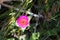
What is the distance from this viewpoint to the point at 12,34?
3.81 ft

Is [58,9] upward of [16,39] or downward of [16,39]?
upward

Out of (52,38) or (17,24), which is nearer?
(17,24)

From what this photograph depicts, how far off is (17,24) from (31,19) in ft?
0.57

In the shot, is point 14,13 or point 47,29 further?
point 47,29

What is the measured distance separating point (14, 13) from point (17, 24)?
7 cm

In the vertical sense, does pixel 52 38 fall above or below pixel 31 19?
below

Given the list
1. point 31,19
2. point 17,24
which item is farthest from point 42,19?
point 17,24

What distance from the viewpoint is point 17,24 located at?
1079 millimetres

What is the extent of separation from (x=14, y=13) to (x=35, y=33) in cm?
19

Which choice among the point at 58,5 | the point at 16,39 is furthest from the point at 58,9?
the point at 16,39

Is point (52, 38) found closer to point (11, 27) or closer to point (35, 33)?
point (35, 33)

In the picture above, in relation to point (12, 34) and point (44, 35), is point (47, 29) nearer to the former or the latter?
point (44, 35)

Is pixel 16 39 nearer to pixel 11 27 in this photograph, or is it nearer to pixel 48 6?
pixel 11 27

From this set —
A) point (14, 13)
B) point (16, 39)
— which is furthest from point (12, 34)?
point (14, 13)
